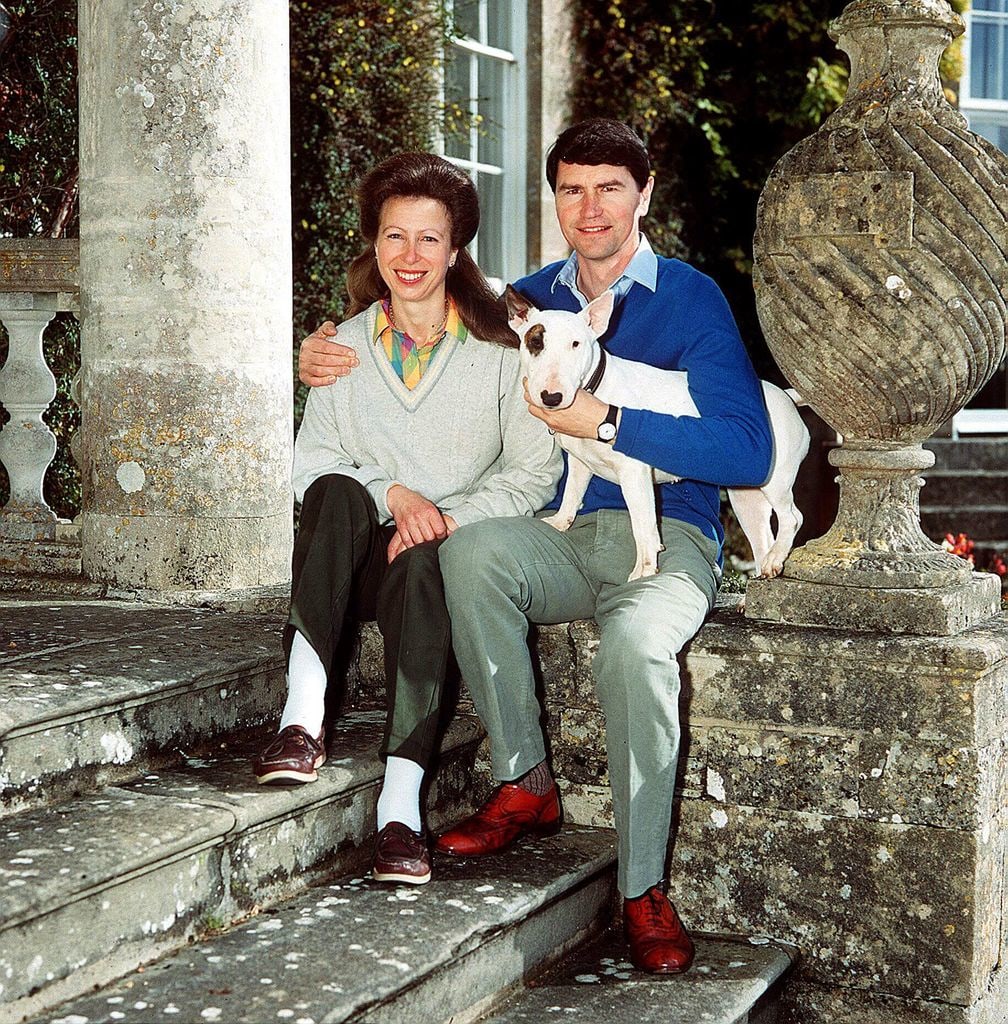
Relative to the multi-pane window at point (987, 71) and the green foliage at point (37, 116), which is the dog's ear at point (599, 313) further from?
the multi-pane window at point (987, 71)

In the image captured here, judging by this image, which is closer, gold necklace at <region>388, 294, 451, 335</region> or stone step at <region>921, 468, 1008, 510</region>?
gold necklace at <region>388, 294, 451, 335</region>

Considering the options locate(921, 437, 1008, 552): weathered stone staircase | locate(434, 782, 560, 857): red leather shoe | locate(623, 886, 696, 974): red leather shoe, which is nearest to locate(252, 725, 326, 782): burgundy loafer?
locate(434, 782, 560, 857): red leather shoe

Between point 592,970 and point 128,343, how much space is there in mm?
2114

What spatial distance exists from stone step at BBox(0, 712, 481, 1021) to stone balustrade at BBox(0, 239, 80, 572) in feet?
5.48

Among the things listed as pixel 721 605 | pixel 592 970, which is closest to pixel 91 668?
pixel 592 970

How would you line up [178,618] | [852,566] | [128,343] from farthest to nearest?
[128,343], [178,618], [852,566]

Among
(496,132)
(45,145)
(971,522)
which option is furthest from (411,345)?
(971,522)

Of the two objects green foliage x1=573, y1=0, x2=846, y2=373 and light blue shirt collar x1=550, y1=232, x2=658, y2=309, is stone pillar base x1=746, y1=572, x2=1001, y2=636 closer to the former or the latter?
light blue shirt collar x1=550, y1=232, x2=658, y2=309

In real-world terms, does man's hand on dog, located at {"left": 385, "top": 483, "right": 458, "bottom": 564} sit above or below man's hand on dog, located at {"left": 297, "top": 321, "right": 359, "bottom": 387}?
below

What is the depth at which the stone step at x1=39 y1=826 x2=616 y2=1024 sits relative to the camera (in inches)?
90.5

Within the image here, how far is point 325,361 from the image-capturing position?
11.0ft

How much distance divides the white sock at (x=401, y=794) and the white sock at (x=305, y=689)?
0.17 metres

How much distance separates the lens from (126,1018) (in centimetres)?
A: 222

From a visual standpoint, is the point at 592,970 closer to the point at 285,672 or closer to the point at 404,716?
the point at 404,716
